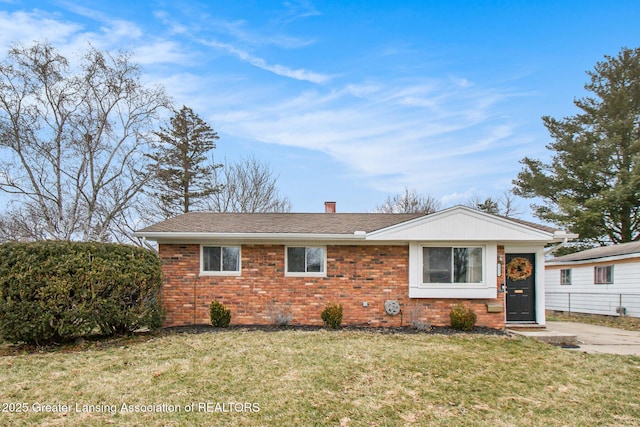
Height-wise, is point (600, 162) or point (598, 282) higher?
point (600, 162)

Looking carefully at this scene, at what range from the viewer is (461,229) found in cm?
1074

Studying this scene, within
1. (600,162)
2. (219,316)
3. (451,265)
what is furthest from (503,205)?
(219,316)

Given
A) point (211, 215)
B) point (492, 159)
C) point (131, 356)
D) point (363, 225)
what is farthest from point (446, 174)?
point (131, 356)

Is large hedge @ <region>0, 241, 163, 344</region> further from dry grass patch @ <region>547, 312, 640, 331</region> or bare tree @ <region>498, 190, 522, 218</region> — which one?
bare tree @ <region>498, 190, 522, 218</region>

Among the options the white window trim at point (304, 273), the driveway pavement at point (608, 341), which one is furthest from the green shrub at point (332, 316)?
the driveway pavement at point (608, 341)

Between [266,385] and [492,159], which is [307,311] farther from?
[492,159]

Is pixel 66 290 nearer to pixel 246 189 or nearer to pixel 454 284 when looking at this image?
pixel 454 284

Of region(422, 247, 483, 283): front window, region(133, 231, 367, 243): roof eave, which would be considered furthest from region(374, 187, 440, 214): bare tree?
region(133, 231, 367, 243): roof eave

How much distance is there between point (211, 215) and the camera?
14.0 metres

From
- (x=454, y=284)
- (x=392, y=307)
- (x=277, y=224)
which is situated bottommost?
(x=392, y=307)

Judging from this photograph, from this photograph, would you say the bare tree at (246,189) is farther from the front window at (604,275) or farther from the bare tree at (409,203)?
the front window at (604,275)

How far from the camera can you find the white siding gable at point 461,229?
1066cm

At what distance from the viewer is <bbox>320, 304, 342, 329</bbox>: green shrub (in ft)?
34.8

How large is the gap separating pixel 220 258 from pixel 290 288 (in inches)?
80.6
